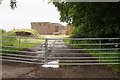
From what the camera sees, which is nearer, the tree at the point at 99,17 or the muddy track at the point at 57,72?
the muddy track at the point at 57,72

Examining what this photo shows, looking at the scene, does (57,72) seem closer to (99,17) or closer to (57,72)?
(57,72)

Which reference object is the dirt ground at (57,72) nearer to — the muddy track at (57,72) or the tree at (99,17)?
the muddy track at (57,72)

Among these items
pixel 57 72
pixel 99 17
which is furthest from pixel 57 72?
pixel 99 17

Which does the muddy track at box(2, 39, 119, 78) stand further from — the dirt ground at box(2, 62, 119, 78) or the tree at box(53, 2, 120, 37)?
the tree at box(53, 2, 120, 37)

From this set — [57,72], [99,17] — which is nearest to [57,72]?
[57,72]

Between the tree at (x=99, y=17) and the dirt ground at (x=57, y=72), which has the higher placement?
the tree at (x=99, y=17)

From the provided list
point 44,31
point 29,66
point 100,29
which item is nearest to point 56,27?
point 44,31

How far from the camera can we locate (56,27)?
128 ft

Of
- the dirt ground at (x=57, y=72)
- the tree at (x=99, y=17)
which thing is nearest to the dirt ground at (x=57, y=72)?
the dirt ground at (x=57, y=72)

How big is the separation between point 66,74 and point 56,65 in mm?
1211

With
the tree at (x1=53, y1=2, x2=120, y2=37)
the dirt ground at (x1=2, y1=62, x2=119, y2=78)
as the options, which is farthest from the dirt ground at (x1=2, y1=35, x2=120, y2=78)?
the tree at (x1=53, y1=2, x2=120, y2=37)

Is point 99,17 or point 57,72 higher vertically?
point 99,17

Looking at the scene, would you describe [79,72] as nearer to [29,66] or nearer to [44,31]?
[29,66]

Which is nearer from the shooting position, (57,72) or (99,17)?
(57,72)
